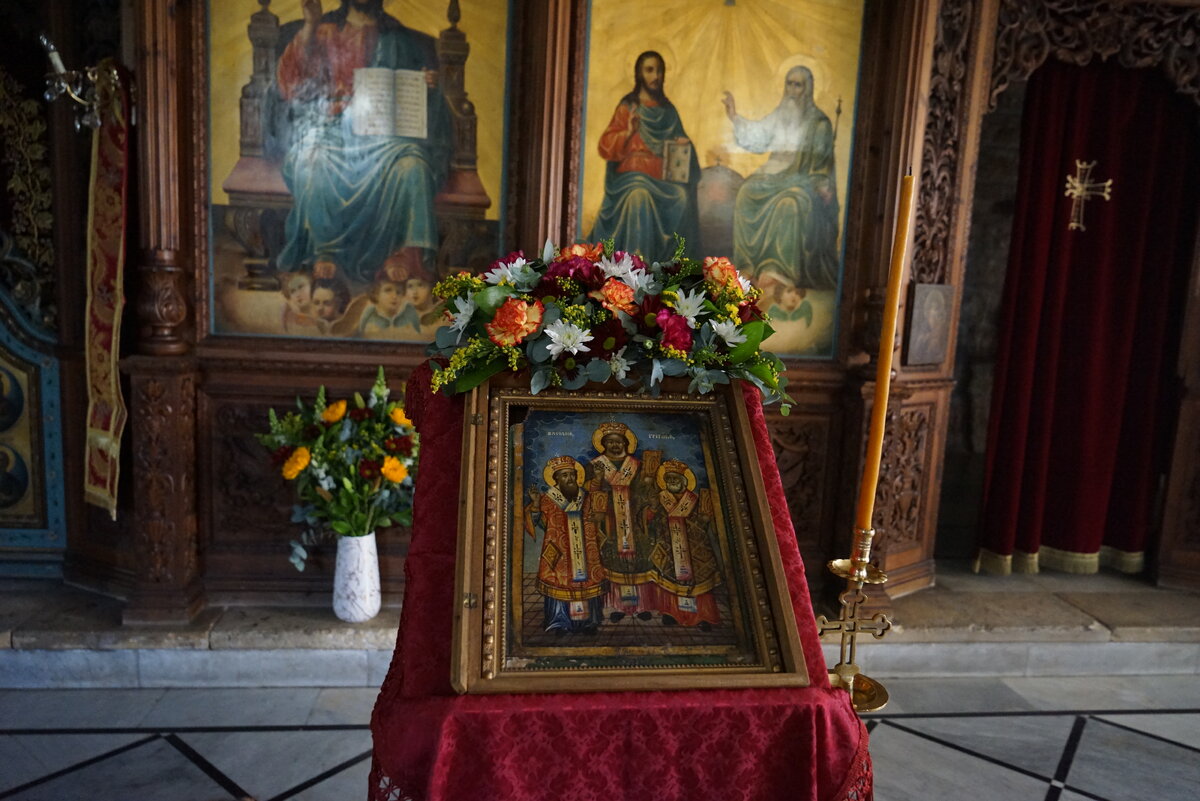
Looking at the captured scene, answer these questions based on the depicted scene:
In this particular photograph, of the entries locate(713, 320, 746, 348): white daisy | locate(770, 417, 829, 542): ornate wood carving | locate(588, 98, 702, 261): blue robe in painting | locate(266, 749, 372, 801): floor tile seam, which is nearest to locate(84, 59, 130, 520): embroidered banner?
locate(266, 749, 372, 801): floor tile seam

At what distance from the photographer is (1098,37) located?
3654 millimetres

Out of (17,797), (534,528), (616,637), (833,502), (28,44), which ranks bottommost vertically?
(17,797)

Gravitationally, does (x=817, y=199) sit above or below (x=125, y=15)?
below

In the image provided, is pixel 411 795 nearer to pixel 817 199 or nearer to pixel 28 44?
pixel 817 199

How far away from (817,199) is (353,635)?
271 cm

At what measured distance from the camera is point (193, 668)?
Answer: 122 inches

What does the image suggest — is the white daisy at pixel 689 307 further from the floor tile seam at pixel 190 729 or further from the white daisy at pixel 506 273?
the floor tile seam at pixel 190 729

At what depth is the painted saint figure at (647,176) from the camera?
3318 millimetres

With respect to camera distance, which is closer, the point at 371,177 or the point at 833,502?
the point at 371,177

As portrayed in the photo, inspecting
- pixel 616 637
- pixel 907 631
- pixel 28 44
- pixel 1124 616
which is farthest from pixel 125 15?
pixel 1124 616

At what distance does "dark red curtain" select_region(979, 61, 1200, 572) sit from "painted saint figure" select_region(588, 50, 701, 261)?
1820 millimetres

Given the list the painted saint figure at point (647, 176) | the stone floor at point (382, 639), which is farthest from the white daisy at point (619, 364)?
the stone floor at point (382, 639)

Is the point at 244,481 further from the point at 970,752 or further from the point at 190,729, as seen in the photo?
the point at 970,752

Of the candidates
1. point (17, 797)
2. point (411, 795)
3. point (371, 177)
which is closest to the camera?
point (411, 795)
